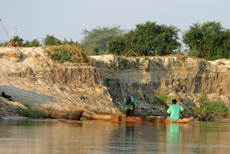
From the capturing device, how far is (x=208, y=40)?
165 feet

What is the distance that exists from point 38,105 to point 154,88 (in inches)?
547

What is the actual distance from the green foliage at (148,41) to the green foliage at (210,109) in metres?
9.97

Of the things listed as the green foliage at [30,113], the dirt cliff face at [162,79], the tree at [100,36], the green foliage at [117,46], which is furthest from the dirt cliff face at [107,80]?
the tree at [100,36]

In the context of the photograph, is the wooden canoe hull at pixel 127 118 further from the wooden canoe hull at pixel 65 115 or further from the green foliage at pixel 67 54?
the green foliage at pixel 67 54

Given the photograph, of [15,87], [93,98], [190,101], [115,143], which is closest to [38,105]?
[15,87]

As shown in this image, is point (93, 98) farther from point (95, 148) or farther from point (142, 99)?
point (95, 148)

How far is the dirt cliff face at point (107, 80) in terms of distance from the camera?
2628cm

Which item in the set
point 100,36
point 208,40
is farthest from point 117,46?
point 100,36

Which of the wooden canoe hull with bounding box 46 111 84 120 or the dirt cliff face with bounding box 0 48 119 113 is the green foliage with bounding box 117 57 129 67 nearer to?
the dirt cliff face with bounding box 0 48 119 113

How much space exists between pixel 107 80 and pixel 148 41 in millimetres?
15681

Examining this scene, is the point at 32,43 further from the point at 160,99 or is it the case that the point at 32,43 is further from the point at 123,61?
the point at 160,99

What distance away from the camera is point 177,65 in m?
38.1

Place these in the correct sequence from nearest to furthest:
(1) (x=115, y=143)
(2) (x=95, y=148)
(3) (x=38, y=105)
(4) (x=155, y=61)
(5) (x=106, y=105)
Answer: (2) (x=95, y=148), (1) (x=115, y=143), (3) (x=38, y=105), (5) (x=106, y=105), (4) (x=155, y=61)

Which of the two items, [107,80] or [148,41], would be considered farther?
[148,41]
